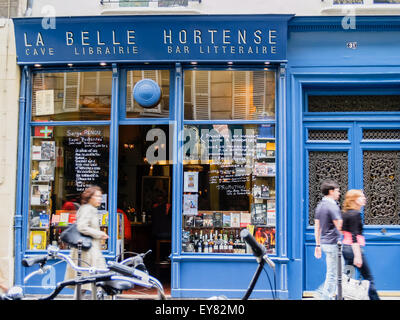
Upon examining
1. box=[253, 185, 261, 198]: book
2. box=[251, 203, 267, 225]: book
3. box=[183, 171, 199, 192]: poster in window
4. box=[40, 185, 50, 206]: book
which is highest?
box=[183, 171, 199, 192]: poster in window

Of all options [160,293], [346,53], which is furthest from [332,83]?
[160,293]

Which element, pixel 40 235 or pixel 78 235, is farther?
pixel 40 235

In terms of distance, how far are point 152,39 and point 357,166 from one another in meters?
4.24

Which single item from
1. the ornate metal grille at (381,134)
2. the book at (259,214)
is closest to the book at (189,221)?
the book at (259,214)

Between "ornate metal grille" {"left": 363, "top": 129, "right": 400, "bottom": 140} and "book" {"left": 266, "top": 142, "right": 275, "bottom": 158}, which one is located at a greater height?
"ornate metal grille" {"left": 363, "top": 129, "right": 400, "bottom": 140}

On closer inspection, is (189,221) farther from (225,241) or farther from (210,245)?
(225,241)

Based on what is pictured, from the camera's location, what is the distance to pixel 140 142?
11.7m

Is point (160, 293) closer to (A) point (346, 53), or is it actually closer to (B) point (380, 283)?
(B) point (380, 283)

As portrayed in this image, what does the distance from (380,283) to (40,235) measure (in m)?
6.04

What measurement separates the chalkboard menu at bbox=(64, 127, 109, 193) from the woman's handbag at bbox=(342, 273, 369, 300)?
4.31 metres

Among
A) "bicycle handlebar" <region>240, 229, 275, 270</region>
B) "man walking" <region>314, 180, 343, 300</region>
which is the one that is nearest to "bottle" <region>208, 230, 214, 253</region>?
"man walking" <region>314, 180, 343, 300</region>

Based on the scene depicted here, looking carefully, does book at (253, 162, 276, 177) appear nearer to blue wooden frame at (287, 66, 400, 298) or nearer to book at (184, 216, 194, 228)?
blue wooden frame at (287, 66, 400, 298)

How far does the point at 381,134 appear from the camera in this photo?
7.91 m

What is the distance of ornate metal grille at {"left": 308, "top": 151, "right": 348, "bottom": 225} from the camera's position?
785 cm
